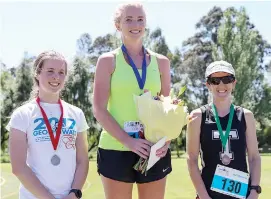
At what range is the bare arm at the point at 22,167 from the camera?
2887mm

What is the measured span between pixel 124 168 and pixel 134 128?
31cm

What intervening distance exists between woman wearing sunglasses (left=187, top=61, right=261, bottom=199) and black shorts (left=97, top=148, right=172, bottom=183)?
0.36 m

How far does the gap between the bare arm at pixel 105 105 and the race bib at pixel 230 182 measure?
2.30ft

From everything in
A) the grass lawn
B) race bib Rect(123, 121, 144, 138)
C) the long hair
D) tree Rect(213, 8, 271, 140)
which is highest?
tree Rect(213, 8, 271, 140)

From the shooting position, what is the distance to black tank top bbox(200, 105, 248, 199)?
11.1ft

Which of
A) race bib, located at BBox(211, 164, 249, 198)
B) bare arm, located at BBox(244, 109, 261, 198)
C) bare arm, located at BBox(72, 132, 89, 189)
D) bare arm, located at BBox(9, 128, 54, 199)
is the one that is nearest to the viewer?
bare arm, located at BBox(9, 128, 54, 199)

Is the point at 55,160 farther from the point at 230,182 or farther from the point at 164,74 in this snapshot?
the point at 230,182

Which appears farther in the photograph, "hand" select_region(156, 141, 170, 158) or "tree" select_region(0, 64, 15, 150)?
"tree" select_region(0, 64, 15, 150)

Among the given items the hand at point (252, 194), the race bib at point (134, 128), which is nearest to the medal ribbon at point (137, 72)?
the race bib at point (134, 128)

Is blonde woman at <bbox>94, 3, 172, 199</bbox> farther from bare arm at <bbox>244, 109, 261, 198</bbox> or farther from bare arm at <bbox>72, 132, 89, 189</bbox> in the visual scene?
bare arm at <bbox>244, 109, 261, 198</bbox>

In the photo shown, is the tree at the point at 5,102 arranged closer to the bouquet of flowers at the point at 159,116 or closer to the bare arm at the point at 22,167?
the bare arm at the point at 22,167

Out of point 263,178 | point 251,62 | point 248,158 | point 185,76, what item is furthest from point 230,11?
point 248,158

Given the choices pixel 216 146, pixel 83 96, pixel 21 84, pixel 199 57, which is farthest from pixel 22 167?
pixel 199 57

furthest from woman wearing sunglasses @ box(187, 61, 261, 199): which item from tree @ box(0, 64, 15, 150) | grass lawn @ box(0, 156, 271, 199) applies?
tree @ box(0, 64, 15, 150)
